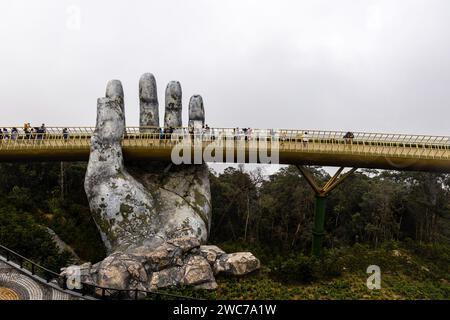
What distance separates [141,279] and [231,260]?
5243mm

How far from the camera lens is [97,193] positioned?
22781 millimetres

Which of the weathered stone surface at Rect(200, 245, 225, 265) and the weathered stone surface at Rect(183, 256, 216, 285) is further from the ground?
the weathered stone surface at Rect(200, 245, 225, 265)

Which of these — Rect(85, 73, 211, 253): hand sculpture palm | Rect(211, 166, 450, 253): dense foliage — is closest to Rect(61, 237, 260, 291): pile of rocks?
Rect(85, 73, 211, 253): hand sculpture palm

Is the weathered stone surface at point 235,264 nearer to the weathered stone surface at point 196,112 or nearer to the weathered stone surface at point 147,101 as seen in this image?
the weathered stone surface at point 196,112

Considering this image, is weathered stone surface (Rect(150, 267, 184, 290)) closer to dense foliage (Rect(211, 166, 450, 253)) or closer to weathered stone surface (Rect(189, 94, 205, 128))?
weathered stone surface (Rect(189, 94, 205, 128))

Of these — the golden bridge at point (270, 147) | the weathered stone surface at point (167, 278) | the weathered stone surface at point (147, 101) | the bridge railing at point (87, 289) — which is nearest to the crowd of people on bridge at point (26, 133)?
the golden bridge at point (270, 147)

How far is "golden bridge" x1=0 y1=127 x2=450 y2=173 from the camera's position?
21.7m

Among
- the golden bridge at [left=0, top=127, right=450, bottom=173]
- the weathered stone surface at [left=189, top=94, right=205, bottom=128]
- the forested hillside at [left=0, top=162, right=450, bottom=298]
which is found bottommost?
the forested hillside at [left=0, top=162, right=450, bottom=298]

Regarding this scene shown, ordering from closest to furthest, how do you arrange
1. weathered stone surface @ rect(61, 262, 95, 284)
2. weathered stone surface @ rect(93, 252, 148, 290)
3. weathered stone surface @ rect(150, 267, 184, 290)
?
weathered stone surface @ rect(93, 252, 148, 290)
weathered stone surface @ rect(61, 262, 95, 284)
weathered stone surface @ rect(150, 267, 184, 290)

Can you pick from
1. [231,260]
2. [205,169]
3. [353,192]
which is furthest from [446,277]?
[353,192]

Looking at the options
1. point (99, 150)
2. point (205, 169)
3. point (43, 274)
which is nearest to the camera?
point (43, 274)

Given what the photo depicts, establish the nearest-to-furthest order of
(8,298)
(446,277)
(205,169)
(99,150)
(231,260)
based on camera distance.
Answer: (8,298) < (231,260) < (446,277) < (99,150) < (205,169)

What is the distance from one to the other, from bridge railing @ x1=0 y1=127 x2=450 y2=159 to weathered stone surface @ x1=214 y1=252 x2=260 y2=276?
26.4 feet

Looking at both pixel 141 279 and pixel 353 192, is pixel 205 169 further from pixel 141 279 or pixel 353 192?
pixel 353 192
